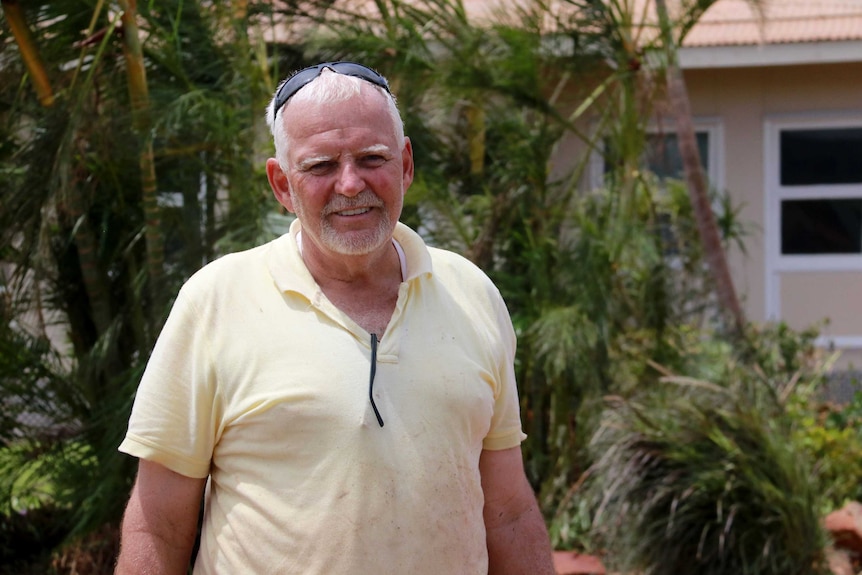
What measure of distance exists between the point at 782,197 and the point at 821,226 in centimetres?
45

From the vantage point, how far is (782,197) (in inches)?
378

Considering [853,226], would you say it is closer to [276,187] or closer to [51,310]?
[51,310]

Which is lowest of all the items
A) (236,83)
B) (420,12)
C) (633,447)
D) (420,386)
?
(633,447)

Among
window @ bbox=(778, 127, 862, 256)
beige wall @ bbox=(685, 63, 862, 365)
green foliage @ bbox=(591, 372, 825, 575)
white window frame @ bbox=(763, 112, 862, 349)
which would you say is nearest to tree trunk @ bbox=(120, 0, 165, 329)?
green foliage @ bbox=(591, 372, 825, 575)

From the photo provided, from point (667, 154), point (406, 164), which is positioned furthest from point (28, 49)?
point (667, 154)

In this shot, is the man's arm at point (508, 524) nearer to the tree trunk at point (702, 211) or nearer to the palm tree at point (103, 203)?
the palm tree at point (103, 203)

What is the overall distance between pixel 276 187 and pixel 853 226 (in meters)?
8.36

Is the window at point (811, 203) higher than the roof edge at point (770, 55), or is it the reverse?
the roof edge at point (770, 55)

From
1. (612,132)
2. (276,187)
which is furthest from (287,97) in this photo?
(612,132)

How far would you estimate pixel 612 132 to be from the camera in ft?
18.2

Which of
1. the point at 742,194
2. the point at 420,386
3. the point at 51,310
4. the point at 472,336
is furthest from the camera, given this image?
the point at 742,194

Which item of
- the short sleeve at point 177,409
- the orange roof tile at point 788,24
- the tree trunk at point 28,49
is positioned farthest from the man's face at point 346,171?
the orange roof tile at point 788,24

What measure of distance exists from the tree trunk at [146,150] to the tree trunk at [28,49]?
0.36 metres

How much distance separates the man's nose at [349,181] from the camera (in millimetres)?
2098
